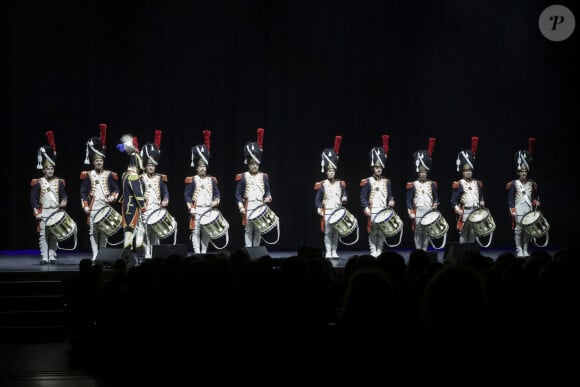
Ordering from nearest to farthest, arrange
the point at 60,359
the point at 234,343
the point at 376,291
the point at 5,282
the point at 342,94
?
the point at 376,291, the point at 234,343, the point at 60,359, the point at 5,282, the point at 342,94

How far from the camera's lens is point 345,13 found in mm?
12891

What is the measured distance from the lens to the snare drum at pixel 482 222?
1072 centimetres

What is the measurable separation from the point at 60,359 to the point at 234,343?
1.81 meters

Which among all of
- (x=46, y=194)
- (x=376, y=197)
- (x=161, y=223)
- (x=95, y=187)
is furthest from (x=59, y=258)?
(x=376, y=197)

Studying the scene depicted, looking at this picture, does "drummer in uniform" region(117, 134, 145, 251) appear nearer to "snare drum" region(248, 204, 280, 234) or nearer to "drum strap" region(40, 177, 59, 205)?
"drum strap" region(40, 177, 59, 205)

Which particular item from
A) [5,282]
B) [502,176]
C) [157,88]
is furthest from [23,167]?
[502,176]

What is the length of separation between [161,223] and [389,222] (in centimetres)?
323

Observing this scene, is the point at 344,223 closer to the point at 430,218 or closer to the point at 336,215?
the point at 336,215

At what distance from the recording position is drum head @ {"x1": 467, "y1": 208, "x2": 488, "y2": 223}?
1072cm

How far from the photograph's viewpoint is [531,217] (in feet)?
36.0

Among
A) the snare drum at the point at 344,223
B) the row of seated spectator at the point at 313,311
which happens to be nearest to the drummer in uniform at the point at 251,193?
the snare drum at the point at 344,223

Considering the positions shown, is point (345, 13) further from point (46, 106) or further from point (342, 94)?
point (46, 106)

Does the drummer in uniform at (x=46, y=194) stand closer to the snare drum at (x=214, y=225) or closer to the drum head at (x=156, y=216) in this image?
the drum head at (x=156, y=216)

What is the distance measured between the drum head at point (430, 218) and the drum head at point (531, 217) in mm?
1421
